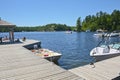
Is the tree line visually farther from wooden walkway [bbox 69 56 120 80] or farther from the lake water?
wooden walkway [bbox 69 56 120 80]

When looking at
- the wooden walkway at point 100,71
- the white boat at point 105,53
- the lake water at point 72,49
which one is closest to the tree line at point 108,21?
the lake water at point 72,49

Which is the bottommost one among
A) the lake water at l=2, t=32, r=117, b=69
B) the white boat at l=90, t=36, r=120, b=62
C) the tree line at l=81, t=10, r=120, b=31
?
the lake water at l=2, t=32, r=117, b=69

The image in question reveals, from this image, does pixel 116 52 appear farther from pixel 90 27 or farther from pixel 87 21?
pixel 87 21

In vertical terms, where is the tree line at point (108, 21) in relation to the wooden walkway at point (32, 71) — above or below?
above

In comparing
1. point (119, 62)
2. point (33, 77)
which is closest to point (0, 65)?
point (33, 77)

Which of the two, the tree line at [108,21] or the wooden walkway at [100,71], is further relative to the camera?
the tree line at [108,21]

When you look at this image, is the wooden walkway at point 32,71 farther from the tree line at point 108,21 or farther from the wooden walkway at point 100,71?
the tree line at point 108,21

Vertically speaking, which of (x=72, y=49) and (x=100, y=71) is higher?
(x=100, y=71)

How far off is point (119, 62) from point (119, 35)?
62.2m

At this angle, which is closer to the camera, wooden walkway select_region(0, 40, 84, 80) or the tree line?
wooden walkway select_region(0, 40, 84, 80)

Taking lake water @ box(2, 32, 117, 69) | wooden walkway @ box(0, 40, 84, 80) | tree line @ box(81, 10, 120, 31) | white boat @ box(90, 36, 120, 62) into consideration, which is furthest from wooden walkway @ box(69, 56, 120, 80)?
tree line @ box(81, 10, 120, 31)

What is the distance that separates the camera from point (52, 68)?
33.6 feet

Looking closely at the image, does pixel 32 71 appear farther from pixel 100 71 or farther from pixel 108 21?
pixel 108 21

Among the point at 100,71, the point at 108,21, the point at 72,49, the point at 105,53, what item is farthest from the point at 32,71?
the point at 108,21
